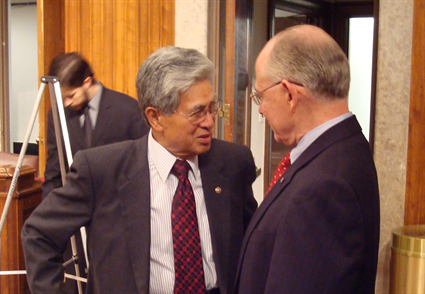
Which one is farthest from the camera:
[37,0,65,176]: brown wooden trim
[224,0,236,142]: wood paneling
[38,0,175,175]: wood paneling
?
[37,0,65,176]: brown wooden trim

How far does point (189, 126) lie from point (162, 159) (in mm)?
145

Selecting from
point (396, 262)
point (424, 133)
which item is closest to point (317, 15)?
point (424, 133)

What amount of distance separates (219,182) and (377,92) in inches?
60.2

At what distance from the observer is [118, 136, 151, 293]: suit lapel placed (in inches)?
62.0

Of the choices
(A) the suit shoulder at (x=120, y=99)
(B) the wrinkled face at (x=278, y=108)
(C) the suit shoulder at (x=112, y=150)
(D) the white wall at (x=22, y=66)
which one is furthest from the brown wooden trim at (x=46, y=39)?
(D) the white wall at (x=22, y=66)

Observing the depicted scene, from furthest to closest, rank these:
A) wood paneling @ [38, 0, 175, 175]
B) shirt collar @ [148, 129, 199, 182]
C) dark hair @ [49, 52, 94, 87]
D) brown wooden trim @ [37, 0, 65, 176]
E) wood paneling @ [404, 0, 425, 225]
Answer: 1. brown wooden trim @ [37, 0, 65, 176]
2. wood paneling @ [38, 0, 175, 175]
3. dark hair @ [49, 52, 94, 87]
4. wood paneling @ [404, 0, 425, 225]
5. shirt collar @ [148, 129, 199, 182]

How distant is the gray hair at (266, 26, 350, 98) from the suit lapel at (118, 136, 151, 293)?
618 millimetres

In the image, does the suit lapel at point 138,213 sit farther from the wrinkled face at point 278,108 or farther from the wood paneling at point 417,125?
the wood paneling at point 417,125

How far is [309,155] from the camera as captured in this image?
1.21 metres

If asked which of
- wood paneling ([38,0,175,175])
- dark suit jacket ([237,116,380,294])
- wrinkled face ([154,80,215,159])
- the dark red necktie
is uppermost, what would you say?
wood paneling ([38,0,175,175])

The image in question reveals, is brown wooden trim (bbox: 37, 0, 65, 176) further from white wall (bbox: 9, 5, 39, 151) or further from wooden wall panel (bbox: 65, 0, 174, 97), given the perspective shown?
white wall (bbox: 9, 5, 39, 151)

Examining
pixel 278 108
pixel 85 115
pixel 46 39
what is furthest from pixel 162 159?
pixel 46 39

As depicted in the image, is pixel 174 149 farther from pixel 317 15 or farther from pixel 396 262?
pixel 317 15

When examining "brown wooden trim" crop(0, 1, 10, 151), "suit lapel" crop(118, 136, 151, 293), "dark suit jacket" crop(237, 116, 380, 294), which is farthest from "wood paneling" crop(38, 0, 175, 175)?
"brown wooden trim" crop(0, 1, 10, 151)
